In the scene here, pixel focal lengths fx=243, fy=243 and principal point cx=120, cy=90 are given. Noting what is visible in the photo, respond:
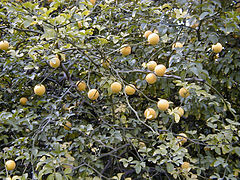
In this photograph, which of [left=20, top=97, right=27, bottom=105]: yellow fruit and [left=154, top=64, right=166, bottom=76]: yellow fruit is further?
[left=20, top=97, right=27, bottom=105]: yellow fruit

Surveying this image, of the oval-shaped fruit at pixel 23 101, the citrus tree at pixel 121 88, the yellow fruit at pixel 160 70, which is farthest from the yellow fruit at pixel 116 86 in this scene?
the oval-shaped fruit at pixel 23 101

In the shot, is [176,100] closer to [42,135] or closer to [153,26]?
[153,26]

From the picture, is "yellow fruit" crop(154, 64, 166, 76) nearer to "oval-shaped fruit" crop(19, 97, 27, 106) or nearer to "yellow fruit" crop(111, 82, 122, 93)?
"yellow fruit" crop(111, 82, 122, 93)


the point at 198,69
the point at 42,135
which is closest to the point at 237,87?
the point at 198,69

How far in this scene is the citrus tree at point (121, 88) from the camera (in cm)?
135

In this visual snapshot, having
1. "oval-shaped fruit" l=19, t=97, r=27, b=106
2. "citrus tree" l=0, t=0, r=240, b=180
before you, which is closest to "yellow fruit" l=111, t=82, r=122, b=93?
"citrus tree" l=0, t=0, r=240, b=180

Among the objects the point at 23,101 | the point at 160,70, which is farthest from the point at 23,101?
the point at 160,70

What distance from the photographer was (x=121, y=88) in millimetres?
1397

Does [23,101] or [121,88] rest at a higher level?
[121,88]

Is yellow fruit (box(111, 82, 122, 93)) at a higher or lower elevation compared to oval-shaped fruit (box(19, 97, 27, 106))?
higher

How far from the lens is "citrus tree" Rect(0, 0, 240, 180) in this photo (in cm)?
135

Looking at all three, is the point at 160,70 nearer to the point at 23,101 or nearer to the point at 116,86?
the point at 116,86

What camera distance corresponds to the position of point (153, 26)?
1661 millimetres

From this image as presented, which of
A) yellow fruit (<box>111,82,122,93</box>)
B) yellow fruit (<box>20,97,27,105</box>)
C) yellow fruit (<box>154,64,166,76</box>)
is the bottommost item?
yellow fruit (<box>20,97,27,105</box>)
